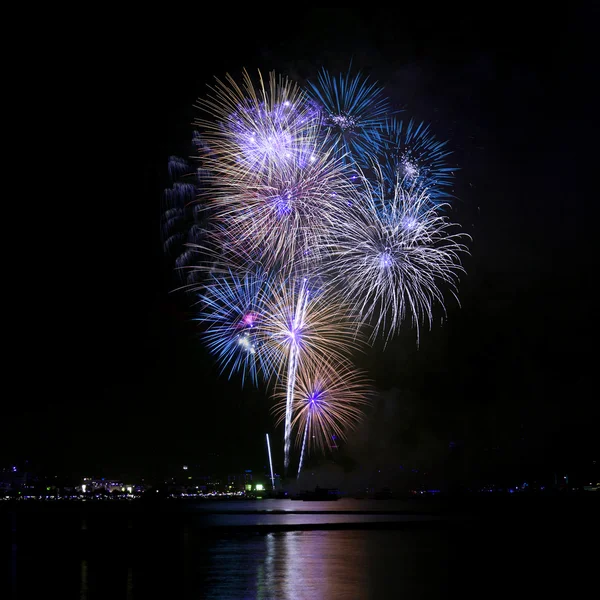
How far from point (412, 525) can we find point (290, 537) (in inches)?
473

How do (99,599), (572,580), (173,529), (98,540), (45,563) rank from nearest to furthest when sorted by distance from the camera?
(99,599) < (572,580) < (45,563) < (98,540) < (173,529)

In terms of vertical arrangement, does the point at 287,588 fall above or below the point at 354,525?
above

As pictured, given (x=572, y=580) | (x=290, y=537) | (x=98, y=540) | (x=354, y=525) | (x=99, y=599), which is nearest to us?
(x=99, y=599)

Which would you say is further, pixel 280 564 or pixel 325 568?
pixel 280 564

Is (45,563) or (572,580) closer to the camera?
(572,580)

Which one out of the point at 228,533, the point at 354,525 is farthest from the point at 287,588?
the point at 354,525

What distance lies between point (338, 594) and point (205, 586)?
3.40 m

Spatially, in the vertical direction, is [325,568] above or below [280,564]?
above

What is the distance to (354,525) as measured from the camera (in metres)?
42.7

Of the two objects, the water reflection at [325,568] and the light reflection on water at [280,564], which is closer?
the water reflection at [325,568]

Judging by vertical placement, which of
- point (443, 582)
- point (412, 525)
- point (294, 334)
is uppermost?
point (294, 334)

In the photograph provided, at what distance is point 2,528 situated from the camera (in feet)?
131

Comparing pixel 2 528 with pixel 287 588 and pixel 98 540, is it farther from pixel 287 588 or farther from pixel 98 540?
pixel 287 588

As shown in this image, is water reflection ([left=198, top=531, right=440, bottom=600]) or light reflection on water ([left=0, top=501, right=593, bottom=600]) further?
light reflection on water ([left=0, top=501, right=593, bottom=600])
